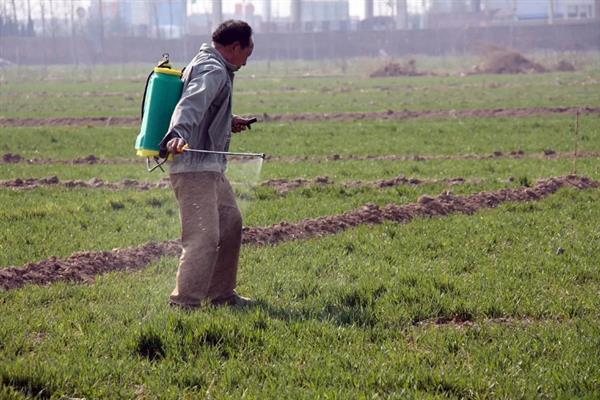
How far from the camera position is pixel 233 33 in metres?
8.26

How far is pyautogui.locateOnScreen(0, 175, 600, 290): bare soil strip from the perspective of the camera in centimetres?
972

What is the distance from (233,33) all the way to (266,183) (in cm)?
930

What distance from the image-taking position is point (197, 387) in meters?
6.22

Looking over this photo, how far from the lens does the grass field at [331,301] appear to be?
247 inches

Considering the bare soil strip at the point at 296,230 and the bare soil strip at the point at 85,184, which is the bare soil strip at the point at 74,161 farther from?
the bare soil strip at the point at 296,230

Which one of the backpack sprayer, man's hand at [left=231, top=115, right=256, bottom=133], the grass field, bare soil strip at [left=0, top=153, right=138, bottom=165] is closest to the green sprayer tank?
the backpack sprayer

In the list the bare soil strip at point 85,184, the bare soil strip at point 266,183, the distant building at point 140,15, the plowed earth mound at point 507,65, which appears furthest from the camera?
the distant building at point 140,15

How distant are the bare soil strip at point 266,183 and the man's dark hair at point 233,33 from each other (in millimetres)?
8501

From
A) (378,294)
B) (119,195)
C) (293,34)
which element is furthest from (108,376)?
(293,34)

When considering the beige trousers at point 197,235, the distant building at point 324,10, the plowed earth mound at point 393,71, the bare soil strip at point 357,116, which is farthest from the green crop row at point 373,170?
the distant building at point 324,10

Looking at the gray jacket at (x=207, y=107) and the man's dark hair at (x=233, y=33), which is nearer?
the gray jacket at (x=207, y=107)

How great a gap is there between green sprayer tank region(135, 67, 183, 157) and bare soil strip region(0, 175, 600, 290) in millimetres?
2382

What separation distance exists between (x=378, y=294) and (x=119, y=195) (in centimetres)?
840

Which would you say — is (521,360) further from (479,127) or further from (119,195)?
(479,127)
